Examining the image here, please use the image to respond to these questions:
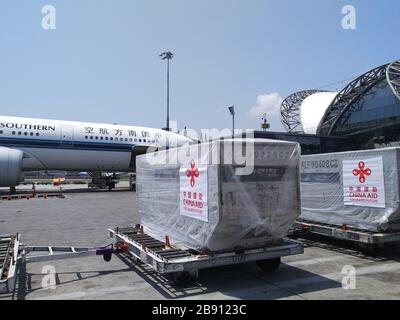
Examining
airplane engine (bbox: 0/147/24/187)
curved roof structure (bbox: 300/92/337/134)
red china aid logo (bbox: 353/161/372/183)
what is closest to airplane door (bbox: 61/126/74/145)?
airplane engine (bbox: 0/147/24/187)

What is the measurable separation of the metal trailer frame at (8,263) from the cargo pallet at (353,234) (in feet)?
20.4

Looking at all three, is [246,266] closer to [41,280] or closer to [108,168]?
[41,280]

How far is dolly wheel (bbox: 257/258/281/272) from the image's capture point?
7211 millimetres

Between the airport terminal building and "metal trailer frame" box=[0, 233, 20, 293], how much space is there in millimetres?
38188

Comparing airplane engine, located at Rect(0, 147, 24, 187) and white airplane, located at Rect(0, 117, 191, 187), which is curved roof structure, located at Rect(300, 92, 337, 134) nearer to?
white airplane, located at Rect(0, 117, 191, 187)

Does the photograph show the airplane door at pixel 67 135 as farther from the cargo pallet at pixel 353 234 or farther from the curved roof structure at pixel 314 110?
the curved roof structure at pixel 314 110

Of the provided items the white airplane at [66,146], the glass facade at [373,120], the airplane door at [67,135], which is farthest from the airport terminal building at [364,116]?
the airplane door at [67,135]

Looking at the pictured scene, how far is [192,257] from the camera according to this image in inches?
254

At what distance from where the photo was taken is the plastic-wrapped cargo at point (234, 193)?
6.34m

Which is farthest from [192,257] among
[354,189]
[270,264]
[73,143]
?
[73,143]

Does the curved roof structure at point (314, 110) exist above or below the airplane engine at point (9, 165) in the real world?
above

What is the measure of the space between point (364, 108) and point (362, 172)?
47.5 meters

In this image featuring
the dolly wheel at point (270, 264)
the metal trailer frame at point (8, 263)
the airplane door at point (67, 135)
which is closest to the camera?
the metal trailer frame at point (8, 263)

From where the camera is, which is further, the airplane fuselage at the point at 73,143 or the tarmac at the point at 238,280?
the airplane fuselage at the point at 73,143
